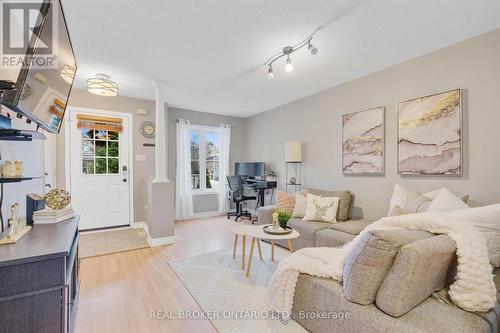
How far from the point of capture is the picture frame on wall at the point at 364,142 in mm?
3121

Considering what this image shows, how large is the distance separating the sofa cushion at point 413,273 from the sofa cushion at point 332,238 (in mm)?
1237

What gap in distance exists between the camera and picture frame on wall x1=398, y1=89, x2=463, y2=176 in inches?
96.2

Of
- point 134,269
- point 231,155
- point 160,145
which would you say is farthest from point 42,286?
point 231,155

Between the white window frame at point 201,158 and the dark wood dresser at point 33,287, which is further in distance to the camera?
the white window frame at point 201,158

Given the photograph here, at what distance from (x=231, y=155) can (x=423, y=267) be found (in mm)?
4992

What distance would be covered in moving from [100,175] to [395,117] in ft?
15.6

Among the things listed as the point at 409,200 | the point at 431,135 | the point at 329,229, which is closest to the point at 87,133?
the point at 329,229

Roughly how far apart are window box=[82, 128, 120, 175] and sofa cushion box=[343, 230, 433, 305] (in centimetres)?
435

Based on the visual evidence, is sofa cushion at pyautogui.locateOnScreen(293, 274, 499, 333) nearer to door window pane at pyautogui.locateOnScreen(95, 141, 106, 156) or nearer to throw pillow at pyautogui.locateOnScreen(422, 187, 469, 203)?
throw pillow at pyautogui.locateOnScreen(422, 187, 469, 203)

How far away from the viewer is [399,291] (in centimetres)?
120

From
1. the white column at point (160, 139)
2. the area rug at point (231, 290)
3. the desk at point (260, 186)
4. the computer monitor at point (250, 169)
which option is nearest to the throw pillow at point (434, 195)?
the area rug at point (231, 290)

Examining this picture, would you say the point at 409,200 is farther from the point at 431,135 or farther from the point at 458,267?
the point at 458,267

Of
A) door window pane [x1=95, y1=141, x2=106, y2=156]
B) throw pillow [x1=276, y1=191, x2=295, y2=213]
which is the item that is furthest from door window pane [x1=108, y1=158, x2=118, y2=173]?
throw pillow [x1=276, y1=191, x2=295, y2=213]

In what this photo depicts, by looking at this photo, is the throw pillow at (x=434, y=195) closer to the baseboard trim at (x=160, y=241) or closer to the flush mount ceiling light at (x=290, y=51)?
the flush mount ceiling light at (x=290, y=51)
